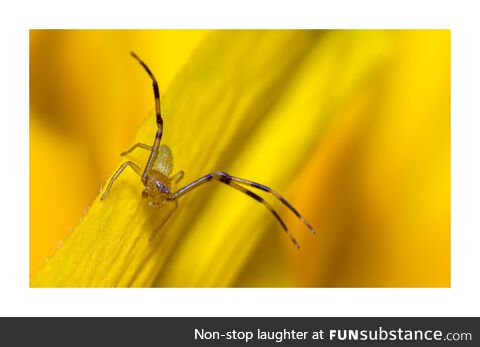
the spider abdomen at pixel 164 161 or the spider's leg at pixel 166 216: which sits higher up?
the spider abdomen at pixel 164 161

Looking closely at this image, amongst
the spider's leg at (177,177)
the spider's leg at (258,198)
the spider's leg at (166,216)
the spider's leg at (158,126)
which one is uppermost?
the spider's leg at (158,126)

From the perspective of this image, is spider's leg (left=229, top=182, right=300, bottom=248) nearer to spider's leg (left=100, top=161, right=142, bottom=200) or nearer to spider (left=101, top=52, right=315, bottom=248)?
spider (left=101, top=52, right=315, bottom=248)

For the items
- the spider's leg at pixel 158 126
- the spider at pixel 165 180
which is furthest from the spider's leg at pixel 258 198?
the spider's leg at pixel 158 126

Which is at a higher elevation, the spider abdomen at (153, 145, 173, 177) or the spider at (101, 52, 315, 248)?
the spider abdomen at (153, 145, 173, 177)

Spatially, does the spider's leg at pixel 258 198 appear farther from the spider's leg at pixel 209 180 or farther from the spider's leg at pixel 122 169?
the spider's leg at pixel 122 169

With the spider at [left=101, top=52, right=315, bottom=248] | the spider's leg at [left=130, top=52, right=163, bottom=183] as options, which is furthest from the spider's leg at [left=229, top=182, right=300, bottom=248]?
the spider's leg at [left=130, top=52, right=163, bottom=183]

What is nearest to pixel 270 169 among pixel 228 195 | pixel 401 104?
pixel 228 195
